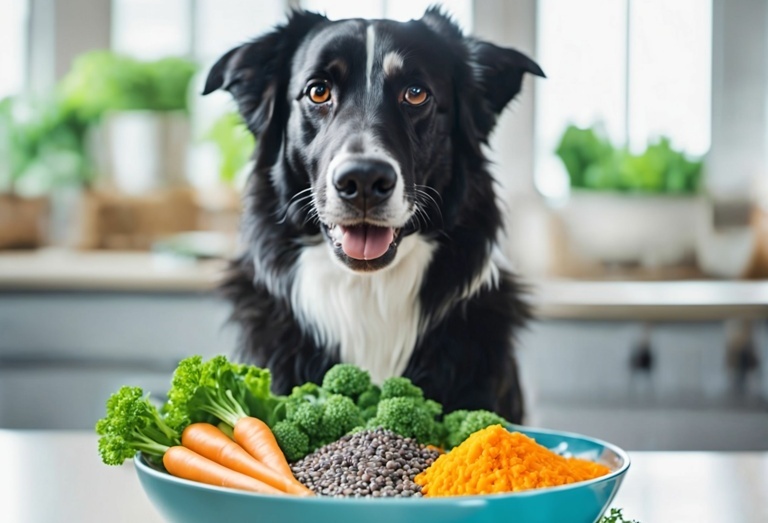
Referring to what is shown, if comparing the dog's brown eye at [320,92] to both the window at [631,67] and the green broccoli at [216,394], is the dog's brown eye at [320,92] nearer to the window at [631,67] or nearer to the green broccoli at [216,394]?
the green broccoli at [216,394]

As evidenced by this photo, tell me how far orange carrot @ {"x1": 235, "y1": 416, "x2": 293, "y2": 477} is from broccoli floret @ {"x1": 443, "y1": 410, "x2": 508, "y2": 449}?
0.18m

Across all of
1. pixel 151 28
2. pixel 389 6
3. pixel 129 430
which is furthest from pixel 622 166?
pixel 129 430

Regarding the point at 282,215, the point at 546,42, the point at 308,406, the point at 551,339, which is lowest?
the point at 551,339

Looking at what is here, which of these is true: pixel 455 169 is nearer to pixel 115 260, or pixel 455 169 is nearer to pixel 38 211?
pixel 115 260

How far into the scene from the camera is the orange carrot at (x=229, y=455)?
0.77 m

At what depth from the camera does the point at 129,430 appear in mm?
830

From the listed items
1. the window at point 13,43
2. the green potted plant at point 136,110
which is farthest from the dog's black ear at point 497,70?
the window at point 13,43

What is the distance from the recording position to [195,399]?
89cm

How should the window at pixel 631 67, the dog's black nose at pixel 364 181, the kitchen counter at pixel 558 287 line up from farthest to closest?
1. the window at pixel 631 67
2. the kitchen counter at pixel 558 287
3. the dog's black nose at pixel 364 181

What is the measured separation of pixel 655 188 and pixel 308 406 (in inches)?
93.7

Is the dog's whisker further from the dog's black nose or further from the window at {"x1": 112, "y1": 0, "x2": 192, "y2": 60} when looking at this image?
the window at {"x1": 112, "y1": 0, "x2": 192, "y2": 60}

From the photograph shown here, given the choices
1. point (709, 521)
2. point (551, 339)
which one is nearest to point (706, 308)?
point (551, 339)

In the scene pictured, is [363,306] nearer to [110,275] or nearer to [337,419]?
[337,419]

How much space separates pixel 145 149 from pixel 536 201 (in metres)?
1.38
